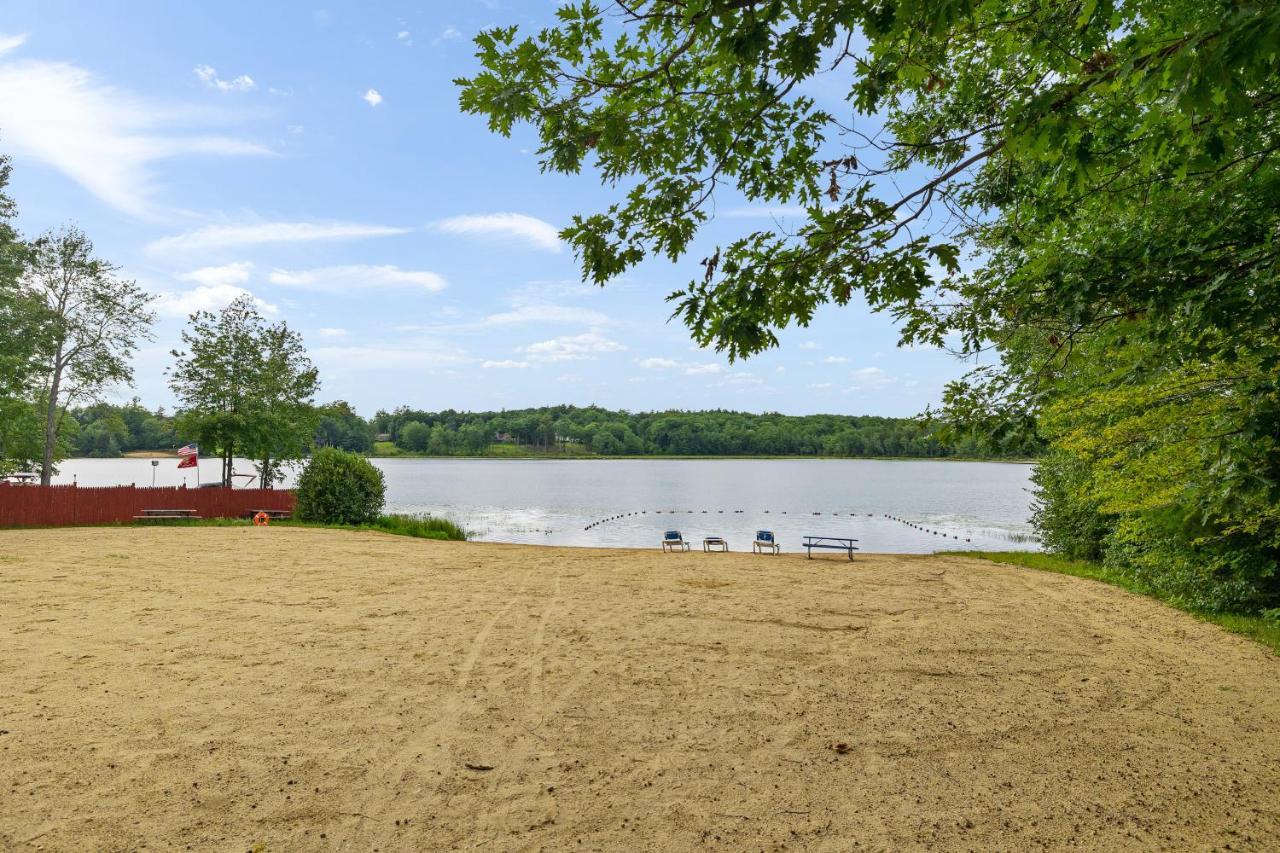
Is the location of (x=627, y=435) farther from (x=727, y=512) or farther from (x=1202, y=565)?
(x=1202, y=565)

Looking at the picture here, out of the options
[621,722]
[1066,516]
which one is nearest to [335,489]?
[621,722]

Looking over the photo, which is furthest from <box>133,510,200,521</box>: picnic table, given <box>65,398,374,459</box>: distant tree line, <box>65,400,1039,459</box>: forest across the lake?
<box>65,400,1039,459</box>: forest across the lake

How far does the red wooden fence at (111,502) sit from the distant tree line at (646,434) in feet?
353

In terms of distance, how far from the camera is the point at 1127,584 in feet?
40.3

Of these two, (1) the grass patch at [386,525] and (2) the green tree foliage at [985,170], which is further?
(1) the grass patch at [386,525]

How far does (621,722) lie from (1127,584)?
11346 millimetres

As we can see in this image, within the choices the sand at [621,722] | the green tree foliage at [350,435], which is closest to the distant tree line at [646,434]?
the green tree foliage at [350,435]

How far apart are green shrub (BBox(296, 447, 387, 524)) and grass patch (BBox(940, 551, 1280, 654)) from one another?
18675mm

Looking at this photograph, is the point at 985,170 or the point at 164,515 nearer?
the point at 985,170

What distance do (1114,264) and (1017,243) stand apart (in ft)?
3.29

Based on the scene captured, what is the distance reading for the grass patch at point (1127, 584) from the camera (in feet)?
28.7

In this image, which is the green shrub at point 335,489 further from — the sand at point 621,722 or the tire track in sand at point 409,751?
the tire track in sand at point 409,751

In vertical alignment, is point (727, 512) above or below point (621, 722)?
below

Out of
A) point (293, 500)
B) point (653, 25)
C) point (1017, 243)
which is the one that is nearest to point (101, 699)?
point (653, 25)
